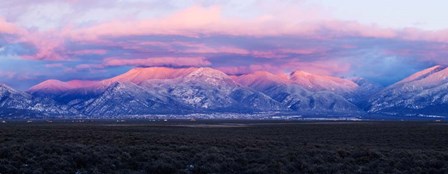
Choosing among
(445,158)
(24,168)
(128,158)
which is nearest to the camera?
(24,168)

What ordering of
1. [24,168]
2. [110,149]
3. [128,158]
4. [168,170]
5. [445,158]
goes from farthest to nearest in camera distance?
[445,158], [110,149], [128,158], [168,170], [24,168]

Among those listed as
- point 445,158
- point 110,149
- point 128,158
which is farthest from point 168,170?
point 445,158

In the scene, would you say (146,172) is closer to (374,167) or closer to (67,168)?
(67,168)

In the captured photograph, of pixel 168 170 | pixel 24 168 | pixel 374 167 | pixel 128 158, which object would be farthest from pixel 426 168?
pixel 24 168

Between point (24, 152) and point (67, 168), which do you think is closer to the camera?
point (67, 168)

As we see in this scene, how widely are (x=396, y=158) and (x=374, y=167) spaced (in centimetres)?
344

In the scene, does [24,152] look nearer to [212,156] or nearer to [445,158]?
[212,156]

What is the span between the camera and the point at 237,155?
31.2m

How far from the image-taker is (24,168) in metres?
24.2

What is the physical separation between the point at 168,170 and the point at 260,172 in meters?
4.32

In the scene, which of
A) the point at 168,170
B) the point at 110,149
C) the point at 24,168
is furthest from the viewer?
the point at 110,149

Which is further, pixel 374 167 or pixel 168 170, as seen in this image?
pixel 374 167

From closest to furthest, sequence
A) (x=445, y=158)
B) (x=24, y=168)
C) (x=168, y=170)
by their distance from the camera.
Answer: (x=24, y=168) < (x=168, y=170) < (x=445, y=158)

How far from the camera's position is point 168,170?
1025 inches
